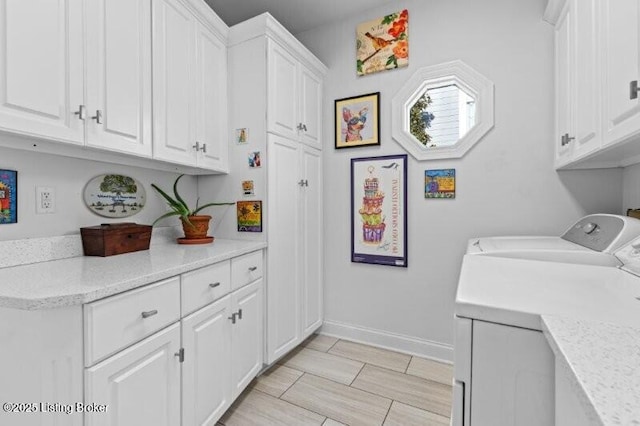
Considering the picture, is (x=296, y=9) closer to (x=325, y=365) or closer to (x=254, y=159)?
(x=254, y=159)

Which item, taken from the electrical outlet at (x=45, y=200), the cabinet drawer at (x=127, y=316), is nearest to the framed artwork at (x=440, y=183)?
the cabinet drawer at (x=127, y=316)

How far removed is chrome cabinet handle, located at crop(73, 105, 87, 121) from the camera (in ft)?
3.99

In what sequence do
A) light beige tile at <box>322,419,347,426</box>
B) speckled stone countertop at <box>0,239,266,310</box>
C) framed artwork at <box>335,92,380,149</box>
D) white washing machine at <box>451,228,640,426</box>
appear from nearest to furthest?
white washing machine at <box>451,228,640,426</box>, speckled stone countertop at <box>0,239,266,310</box>, light beige tile at <box>322,419,347,426</box>, framed artwork at <box>335,92,380,149</box>

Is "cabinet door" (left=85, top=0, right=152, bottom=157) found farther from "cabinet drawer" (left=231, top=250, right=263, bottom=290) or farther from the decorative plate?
"cabinet drawer" (left=231, top=250, right=263, bottom=290)

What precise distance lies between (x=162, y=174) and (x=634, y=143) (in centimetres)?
246

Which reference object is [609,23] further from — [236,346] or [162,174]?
[162,174]

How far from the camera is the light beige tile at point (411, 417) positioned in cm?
154

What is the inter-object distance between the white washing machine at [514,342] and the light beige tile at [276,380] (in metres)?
1.30

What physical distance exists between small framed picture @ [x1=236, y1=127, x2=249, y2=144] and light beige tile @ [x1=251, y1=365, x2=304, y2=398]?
1601 millimetres

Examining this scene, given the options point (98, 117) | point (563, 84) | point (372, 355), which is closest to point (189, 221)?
point (98, 117)

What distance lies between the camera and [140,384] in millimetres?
1046

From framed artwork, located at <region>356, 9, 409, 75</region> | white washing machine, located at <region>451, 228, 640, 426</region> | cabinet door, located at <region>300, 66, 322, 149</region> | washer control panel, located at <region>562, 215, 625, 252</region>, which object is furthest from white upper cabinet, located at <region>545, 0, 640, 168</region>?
cabinet door, located at <region>300, 66, 322, 149</region>

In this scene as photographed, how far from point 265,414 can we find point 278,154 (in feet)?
5.16

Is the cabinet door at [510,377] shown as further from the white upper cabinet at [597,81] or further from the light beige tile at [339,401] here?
the light beige tile at [339,401]
